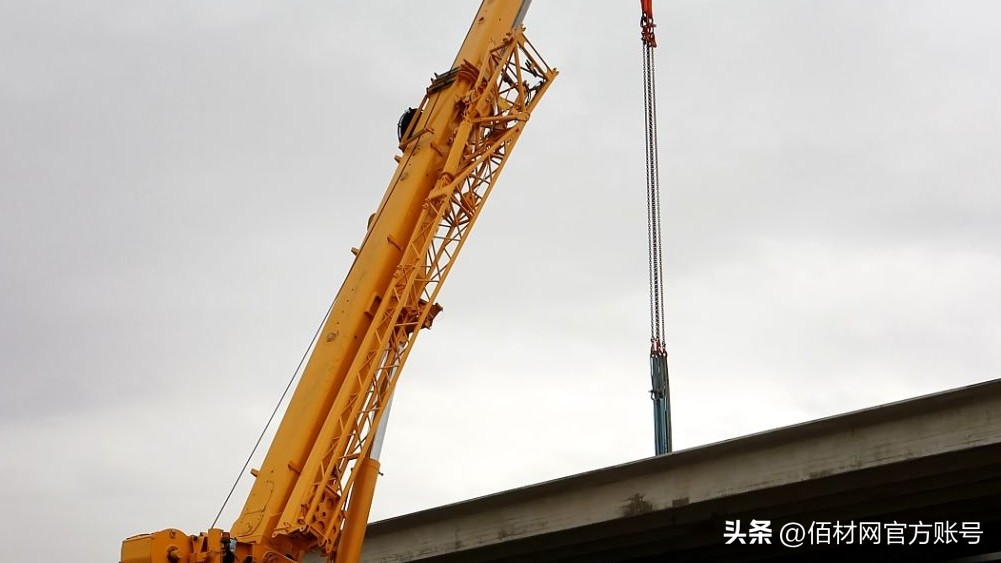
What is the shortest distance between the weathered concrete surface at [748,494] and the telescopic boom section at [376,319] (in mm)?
5117

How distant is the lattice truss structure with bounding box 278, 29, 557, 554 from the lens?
14922 millimetres

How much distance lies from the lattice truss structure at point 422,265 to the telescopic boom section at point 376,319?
2 centimetres

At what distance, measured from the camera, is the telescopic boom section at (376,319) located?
14.5 metres

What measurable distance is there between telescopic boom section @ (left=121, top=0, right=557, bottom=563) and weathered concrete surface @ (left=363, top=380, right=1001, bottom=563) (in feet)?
16.8

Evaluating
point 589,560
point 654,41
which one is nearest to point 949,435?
point 589,560

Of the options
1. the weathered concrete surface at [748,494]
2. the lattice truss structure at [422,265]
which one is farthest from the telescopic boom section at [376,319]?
the weathered concrete surface at [748,494]

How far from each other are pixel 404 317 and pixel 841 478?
710 centimetres

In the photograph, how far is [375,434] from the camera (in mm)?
15539

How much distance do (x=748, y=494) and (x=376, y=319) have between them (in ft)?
21.8

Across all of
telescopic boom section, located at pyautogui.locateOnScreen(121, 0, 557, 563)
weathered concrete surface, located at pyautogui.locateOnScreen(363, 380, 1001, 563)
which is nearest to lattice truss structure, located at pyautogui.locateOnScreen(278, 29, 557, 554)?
telescopic boom section, located at pyautogui.locateOnScreen(121, 0, 557, 563)

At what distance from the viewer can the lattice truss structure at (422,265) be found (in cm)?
1492

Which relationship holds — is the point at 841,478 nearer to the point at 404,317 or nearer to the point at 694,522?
the point at 694,522

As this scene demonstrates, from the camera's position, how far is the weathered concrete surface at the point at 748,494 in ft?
53.4

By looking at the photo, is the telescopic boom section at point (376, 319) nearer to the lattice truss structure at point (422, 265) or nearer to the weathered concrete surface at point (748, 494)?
the lattice truss structure at point (422, 265)
